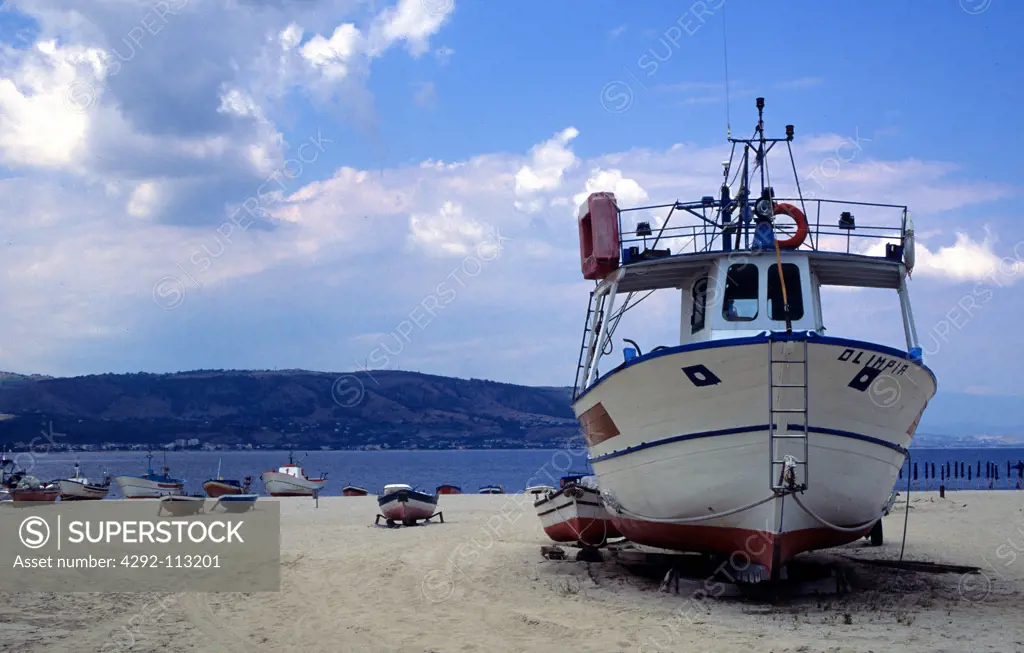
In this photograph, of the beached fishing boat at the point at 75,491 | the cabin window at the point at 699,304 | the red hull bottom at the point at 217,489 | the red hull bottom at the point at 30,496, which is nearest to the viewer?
the cabin window at the point at 699,304

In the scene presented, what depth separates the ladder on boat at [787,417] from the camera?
475 inches

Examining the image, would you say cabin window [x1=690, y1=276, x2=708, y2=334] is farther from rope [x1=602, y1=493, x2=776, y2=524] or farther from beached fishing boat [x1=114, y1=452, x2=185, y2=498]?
beached fishing boat [x1=114, y1=452, x2=185, y2=498]

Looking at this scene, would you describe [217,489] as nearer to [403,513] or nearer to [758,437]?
[403,513]

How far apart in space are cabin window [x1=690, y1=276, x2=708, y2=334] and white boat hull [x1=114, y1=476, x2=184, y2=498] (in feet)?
150

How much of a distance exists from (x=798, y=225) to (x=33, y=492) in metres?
42.8

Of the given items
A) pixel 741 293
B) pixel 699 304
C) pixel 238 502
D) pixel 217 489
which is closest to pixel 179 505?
pixel 238 502

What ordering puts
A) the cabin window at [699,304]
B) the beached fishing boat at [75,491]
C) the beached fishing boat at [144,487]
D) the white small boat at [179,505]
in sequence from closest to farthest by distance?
the cabin window at [699,304], the white small boat at [179,505], the beached fishing boat at [75,491], the beached fishing boat at [144,487]

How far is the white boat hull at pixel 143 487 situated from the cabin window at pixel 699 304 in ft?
150

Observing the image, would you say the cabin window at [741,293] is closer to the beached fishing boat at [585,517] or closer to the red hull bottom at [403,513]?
the beached fishing boat at [585,517]

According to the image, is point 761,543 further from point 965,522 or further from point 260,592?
point 965,522

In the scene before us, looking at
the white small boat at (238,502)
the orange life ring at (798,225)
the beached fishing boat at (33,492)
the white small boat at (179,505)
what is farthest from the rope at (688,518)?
the beached fishing boat at (33,492)

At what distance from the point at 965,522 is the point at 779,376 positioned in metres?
16.9

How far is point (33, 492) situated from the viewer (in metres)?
46.5

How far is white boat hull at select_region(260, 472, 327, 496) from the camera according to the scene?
57.0m
